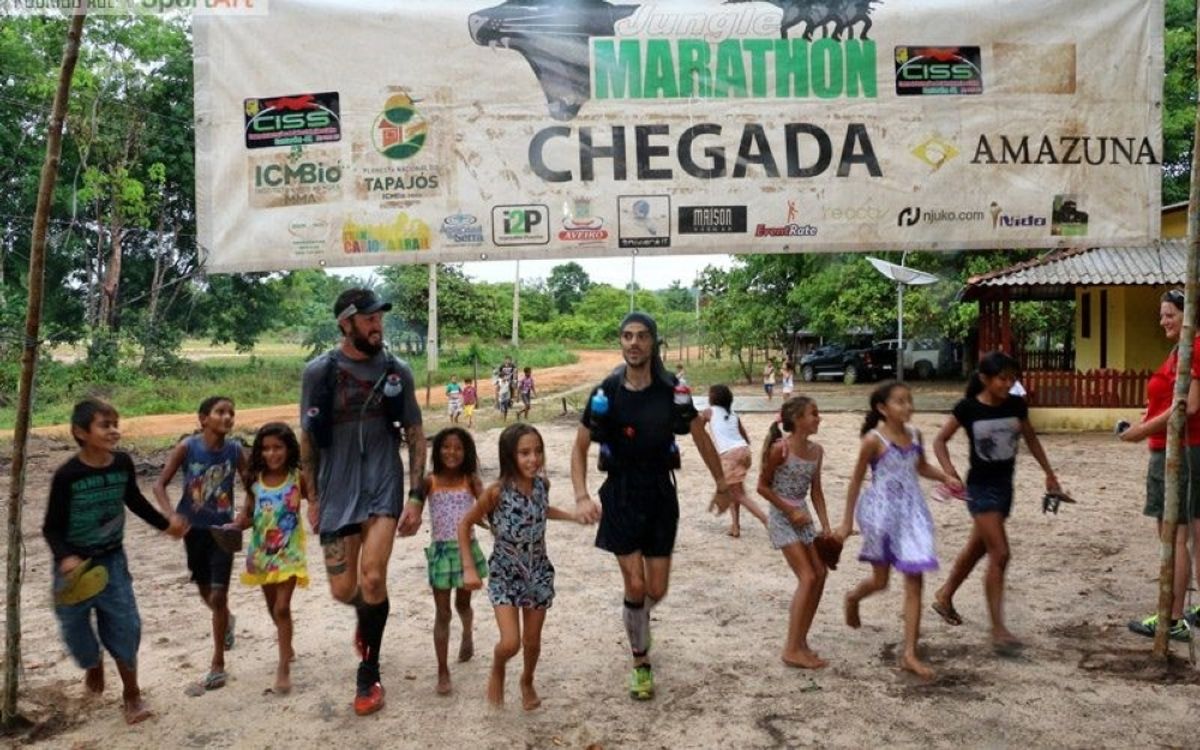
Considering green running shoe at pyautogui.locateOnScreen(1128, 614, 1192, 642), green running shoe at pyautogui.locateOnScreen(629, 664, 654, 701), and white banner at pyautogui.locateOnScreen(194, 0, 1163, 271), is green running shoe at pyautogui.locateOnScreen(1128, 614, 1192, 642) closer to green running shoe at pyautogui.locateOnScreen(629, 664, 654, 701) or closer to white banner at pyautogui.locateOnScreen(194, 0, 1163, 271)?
white banner at pyautogui.locateOnScreen(194, 0, 1163, 271)

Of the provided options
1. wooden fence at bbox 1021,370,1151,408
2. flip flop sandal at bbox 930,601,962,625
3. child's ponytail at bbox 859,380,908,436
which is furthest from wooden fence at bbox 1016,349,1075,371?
child's ponytail at bbox 859,380,908,436

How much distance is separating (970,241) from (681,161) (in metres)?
1.77

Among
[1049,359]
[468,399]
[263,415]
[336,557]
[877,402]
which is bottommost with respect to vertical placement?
[263,415]

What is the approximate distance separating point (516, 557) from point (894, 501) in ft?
6.73

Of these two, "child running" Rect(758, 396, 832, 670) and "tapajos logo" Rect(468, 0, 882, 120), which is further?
"tapajos logo" Rect(468, 0, 882, 120)

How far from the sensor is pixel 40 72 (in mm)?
28047

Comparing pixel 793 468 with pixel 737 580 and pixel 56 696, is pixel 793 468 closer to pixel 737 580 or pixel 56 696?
pixel 737 580

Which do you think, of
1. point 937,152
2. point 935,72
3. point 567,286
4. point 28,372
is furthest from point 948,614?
point 567,286

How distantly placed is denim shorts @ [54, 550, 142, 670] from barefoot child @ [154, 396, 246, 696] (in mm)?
507

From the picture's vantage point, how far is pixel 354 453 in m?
4.66

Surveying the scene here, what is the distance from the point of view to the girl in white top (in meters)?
8.16

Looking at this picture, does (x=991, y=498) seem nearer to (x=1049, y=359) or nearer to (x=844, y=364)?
(x=1049, y=359)

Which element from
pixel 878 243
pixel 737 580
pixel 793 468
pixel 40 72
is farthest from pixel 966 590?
pixel 40 72

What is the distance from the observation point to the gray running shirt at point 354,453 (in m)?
4.63
